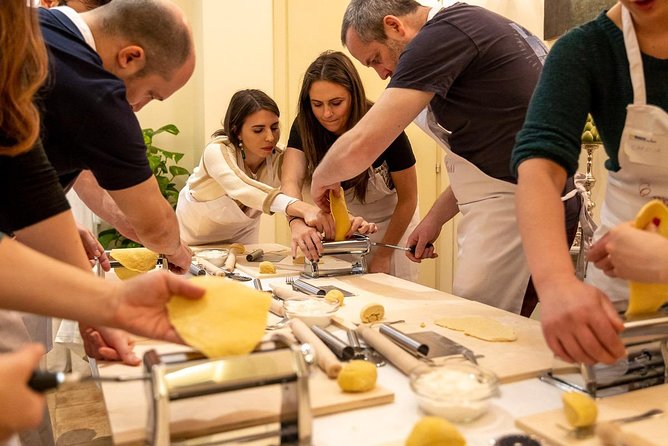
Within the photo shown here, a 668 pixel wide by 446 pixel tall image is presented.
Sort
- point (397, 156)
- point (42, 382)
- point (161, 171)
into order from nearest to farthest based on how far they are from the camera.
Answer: point (42, 382) → point (397, 156) → point (161, 171)

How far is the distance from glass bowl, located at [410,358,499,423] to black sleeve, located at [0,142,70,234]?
0.70 meters

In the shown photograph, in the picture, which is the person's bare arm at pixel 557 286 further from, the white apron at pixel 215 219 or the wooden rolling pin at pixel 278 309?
the white apron at pixel 215 219

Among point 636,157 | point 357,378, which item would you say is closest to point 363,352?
point 357,378

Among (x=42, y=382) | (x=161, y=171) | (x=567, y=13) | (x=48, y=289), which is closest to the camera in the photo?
(x=42, y=382)

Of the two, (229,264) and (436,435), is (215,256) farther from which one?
(436,435)

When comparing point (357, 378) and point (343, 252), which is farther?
point (343, 252)

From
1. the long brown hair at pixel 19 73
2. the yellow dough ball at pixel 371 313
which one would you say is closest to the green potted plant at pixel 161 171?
the yellow dough ball at pixel 371 313

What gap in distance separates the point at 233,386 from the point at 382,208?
6.70 feet

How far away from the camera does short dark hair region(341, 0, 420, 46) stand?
6.31 ft

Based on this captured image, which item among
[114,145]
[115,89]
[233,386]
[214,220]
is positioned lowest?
[214,220]

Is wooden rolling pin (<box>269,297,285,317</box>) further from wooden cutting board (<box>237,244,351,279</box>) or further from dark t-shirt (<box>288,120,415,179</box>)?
dark t-shirt (<box>288,120,415,179</box>)

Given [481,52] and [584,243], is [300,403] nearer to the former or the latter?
[481,52]

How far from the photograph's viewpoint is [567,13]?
3.11 metres

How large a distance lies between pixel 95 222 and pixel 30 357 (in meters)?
3.73
